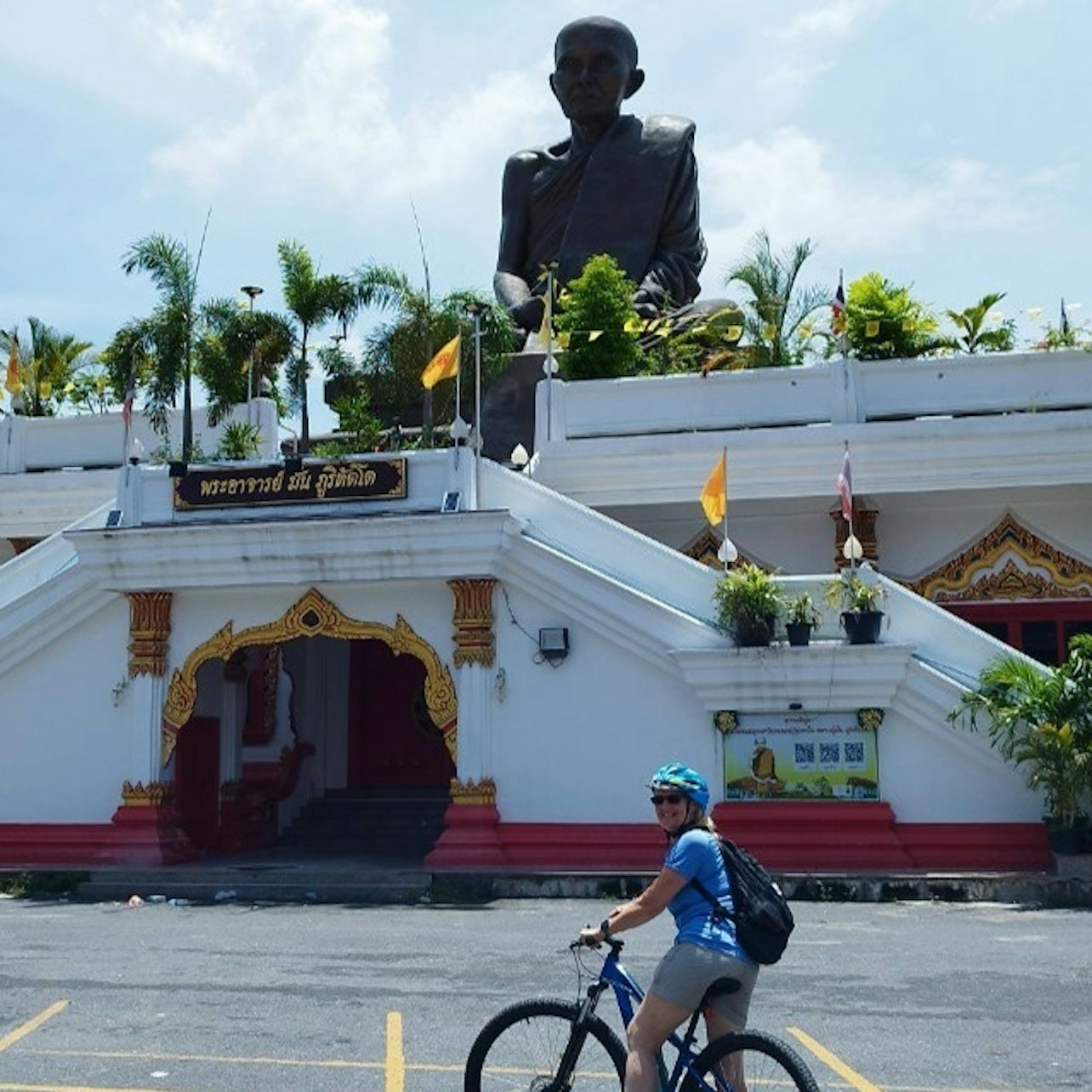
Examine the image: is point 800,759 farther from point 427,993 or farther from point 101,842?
point 101,842

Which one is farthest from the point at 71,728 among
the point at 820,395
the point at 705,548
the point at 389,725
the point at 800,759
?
the point at 820,395

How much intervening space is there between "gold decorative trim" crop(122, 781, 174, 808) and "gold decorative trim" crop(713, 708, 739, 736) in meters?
6.33

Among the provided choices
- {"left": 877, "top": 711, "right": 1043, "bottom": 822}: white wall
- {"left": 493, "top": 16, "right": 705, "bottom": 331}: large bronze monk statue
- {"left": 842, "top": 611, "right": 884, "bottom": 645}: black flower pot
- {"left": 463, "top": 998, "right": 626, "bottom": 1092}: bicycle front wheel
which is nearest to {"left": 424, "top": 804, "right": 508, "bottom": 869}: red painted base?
{"left": 877, "top": 711, "right": 1043, "bottom": 822}: white wall

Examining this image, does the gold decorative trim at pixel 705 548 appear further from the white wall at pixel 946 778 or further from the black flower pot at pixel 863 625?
the white wall at pixel 946 778

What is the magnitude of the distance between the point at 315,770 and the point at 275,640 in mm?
4591

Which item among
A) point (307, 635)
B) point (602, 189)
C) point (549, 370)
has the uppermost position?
point (602, 189)

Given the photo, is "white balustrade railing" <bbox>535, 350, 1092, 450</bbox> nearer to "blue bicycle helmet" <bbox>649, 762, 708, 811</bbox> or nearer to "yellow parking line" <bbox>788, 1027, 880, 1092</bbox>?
"yellow parking line" <bbox>788, 1027, 880, 1092</bbox>

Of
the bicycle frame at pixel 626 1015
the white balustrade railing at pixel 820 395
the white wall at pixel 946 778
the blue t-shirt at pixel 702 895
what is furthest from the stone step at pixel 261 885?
the blue t-shirt at pixel 702 895

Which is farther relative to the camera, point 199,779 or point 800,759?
point 199,779

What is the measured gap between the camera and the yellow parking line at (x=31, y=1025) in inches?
302

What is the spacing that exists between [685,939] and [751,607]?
996 centimetres

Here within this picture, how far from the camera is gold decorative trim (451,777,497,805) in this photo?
15.7 m

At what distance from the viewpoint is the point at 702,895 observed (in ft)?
17.6

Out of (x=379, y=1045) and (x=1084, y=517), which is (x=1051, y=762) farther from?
(x=379, y=1045)
